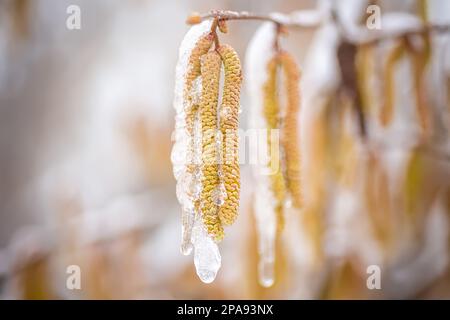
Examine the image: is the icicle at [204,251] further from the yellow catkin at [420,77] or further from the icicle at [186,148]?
the yellow catkin at [420,77]

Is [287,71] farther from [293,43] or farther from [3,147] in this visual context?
[3,147]

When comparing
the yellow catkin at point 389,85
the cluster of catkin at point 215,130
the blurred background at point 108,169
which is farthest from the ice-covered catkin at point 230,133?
the blurred background at point 108,169

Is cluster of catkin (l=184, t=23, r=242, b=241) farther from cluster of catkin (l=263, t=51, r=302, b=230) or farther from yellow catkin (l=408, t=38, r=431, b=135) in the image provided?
yellow catkin (l=408, t=38, r=431, b=135)

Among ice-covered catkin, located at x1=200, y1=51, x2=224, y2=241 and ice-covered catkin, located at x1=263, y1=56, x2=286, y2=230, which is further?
ice-covered catkin, located at x1=263, y1=56, x2=286, y2=230

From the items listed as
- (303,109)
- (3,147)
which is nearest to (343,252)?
(303,109)

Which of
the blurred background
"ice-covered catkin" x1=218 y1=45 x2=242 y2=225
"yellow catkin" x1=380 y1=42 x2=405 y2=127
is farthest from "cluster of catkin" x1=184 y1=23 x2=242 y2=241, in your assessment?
the blurred background

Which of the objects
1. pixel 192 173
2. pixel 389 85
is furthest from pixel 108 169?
pixel 192 173
